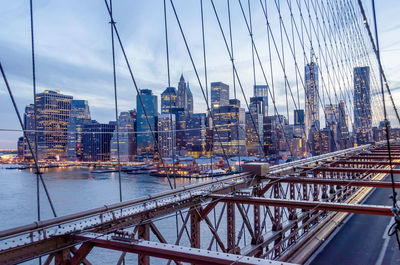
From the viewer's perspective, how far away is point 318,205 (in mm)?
5426

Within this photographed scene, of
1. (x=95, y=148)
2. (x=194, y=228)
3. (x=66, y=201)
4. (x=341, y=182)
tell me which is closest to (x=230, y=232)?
(x=194, y=228)

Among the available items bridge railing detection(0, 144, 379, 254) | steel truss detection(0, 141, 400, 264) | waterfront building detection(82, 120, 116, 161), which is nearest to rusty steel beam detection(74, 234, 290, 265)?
steel truss detection(0, 141, 400, 264)

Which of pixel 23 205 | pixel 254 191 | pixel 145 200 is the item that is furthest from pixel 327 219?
pixel 23 205

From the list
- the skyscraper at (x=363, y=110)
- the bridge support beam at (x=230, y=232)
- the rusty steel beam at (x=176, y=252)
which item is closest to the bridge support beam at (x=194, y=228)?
the bridge support beam at (x=230, y=232)

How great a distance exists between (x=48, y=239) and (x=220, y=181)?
425cm

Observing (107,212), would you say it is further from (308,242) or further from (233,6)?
(233,6)

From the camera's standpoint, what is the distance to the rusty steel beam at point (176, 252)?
2.74m

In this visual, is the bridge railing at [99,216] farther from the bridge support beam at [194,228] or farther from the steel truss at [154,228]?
the bridge support beam at [194,228]

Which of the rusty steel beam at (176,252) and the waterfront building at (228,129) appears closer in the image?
the rusty steel beam at (176,252)

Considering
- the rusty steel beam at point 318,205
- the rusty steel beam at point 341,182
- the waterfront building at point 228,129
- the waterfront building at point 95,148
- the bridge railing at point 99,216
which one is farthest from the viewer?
the waterfront building at point 95,148

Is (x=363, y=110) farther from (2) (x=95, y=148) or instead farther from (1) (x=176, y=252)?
(2) (x=95, y=148)

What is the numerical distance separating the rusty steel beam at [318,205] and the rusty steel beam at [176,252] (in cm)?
293

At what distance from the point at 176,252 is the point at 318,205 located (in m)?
3.31

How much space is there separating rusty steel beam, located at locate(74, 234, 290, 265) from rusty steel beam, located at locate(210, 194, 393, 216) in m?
2.93
